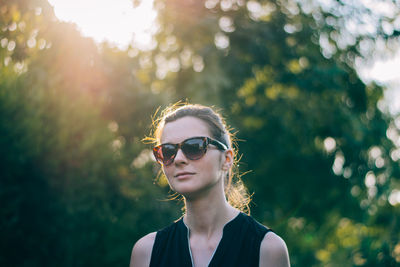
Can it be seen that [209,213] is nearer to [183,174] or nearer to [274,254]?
[183,174]

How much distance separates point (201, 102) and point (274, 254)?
8.19m

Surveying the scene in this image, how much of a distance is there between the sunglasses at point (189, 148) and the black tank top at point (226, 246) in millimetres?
403

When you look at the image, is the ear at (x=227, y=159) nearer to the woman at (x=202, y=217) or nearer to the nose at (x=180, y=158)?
the woman at (x=202, y=217)

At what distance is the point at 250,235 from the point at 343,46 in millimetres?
11495

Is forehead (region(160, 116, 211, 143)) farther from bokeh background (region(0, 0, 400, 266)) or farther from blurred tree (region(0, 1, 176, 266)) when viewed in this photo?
blurred tree (region(0, 1, 176, 266))

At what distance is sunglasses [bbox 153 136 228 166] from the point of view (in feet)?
7.52

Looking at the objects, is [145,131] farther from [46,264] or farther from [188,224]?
[188,224]

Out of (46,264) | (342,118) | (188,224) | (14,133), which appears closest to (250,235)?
(188,224)

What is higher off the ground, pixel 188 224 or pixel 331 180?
pixel 331 180

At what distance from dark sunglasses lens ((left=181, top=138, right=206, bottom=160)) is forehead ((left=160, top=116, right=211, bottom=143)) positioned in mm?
46

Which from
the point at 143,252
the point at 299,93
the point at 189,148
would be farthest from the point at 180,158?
the point at 299,93

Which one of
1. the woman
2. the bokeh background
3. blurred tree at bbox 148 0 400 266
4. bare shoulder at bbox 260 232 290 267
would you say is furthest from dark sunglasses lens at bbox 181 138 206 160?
blurred tree at bbox 148 0 400 266

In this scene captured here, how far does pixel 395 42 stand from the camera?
11.9 meters

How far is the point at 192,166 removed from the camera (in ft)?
7.50
